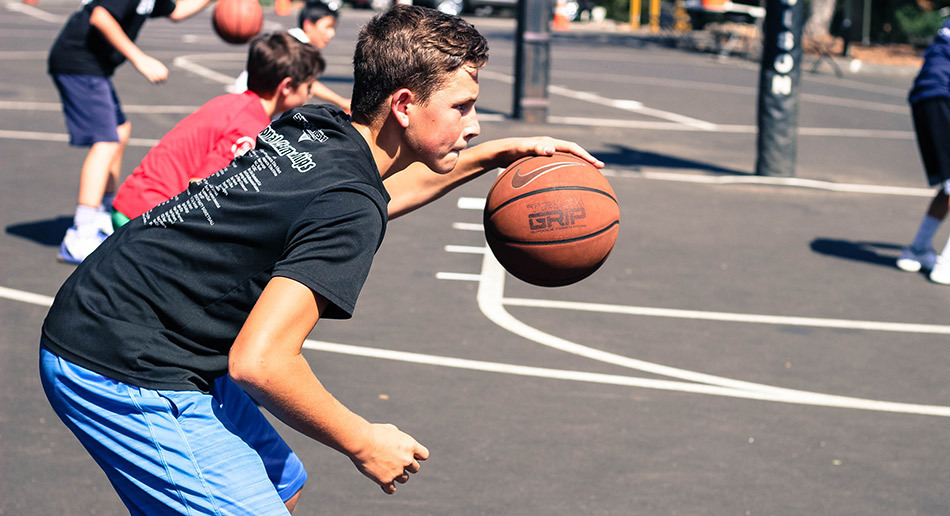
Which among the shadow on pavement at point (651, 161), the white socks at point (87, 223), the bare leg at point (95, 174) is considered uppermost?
the bare leg at point (95, 174)

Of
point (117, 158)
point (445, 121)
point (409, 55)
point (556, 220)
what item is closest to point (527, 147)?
point (556, 220)

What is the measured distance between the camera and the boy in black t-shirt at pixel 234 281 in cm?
250

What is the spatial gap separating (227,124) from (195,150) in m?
0.25

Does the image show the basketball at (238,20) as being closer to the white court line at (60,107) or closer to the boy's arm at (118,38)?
the boy's arm at (118,38)

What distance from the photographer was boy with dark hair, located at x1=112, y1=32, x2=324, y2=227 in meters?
5.45

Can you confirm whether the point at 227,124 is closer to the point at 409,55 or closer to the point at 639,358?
the point at 639,358

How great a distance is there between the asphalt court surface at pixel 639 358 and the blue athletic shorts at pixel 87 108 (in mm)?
1023

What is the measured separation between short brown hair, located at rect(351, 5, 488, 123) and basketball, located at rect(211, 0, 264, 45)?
23.3ft

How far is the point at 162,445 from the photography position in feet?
8.73

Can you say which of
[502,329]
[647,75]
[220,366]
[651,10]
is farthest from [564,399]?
[651,10]

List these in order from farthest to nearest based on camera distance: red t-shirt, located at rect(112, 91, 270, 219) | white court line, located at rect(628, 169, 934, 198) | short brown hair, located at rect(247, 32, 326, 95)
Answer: white court line, located at rect(628, 169, 934, 198) → red t-shirt, located at rect(112, 91, 270, 219) → short brown hair, located at rect(247, 32, 326, 95)

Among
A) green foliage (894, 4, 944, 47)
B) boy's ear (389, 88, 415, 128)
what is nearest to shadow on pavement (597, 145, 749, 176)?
boy's ear (389, 88, 415, 128)

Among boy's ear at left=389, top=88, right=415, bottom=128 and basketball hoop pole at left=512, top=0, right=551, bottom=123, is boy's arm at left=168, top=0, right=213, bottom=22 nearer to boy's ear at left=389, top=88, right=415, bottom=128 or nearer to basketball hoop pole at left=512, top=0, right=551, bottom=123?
boy's ear at left=389, top=88, right=415, bottom=128

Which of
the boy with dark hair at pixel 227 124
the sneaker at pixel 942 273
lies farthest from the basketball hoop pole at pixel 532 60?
the boy with dark hair at pixel 227 124
